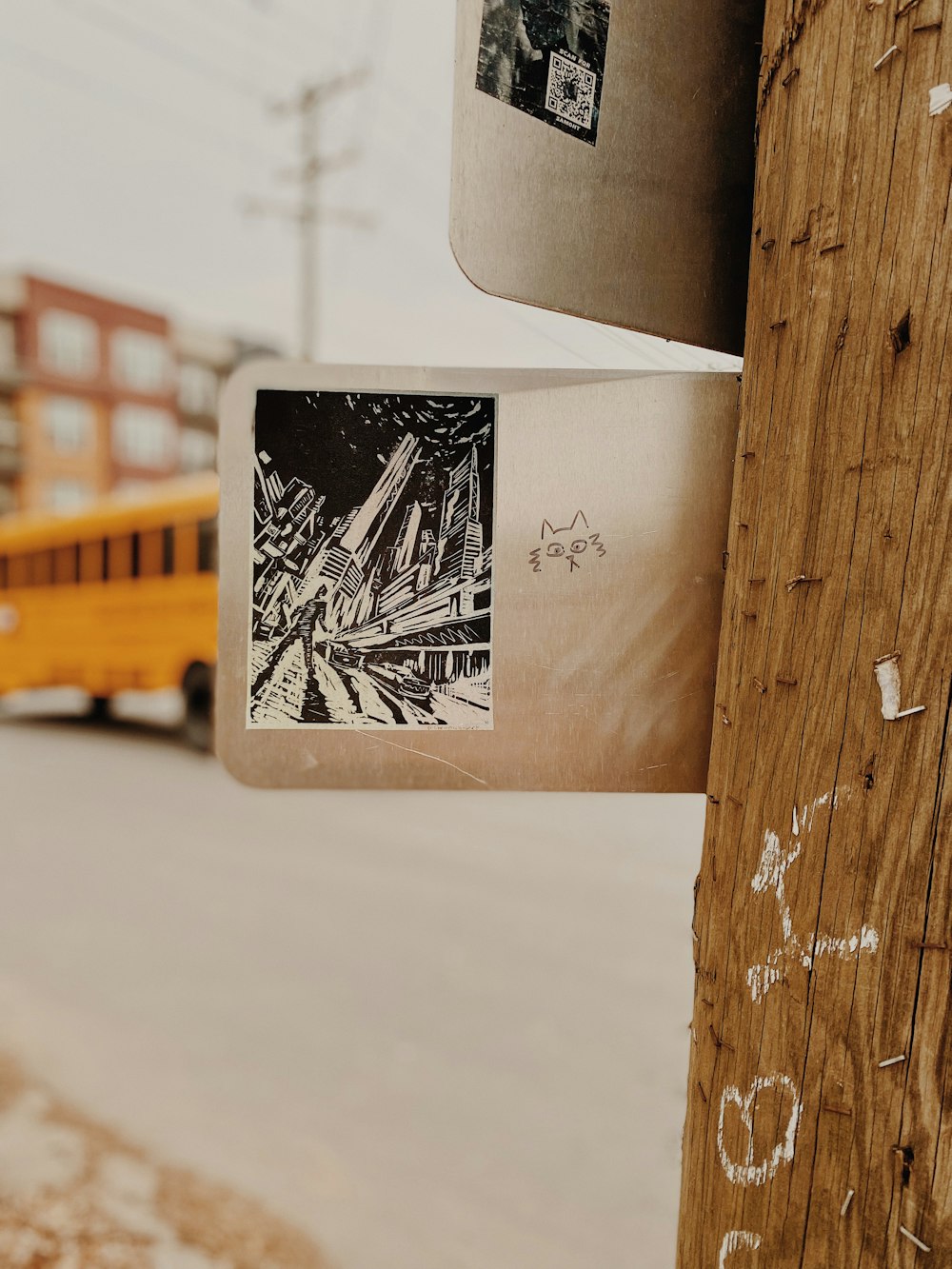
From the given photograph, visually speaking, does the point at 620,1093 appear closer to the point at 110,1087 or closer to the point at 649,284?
the point at 110,1087

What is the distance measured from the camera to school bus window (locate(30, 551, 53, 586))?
36.6 ft

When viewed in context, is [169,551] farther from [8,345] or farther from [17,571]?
[8,345]

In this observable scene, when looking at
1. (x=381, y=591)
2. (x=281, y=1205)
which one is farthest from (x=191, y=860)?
(x=381, y=591)

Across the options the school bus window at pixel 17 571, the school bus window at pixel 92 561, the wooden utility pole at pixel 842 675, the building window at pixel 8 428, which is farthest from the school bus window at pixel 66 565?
the building window at pixel 8 428

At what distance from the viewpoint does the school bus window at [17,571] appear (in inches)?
455

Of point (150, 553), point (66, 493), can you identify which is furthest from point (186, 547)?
point (66, 493)

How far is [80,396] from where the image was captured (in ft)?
108

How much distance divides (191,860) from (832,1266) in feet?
17.2

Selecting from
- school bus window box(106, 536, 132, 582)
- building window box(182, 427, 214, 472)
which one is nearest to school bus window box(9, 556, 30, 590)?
school bus window box(106, 536, 132, 582)

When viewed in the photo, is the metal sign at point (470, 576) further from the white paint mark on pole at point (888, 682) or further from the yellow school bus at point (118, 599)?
the yellow school bus at point (118, 599)

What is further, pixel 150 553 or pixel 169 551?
pixel 150 553

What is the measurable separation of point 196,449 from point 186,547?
107ft

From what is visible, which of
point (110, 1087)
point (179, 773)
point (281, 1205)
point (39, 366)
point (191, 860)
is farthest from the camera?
point (39, 366)

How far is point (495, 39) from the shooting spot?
0.98 m
